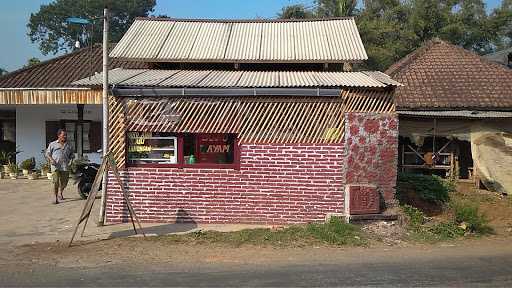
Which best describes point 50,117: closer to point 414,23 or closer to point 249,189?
point 249,189

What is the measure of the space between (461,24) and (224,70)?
26977mm

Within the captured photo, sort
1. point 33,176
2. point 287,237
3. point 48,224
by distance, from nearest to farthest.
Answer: point 287,237 < point 48,224 < point 33,176

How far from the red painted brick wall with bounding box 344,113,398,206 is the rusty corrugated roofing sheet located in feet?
23.0

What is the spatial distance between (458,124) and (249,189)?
8802mm

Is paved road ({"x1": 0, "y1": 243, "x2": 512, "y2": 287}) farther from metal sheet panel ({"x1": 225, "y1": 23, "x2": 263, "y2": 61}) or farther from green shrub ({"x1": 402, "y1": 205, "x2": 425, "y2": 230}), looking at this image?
metal sheet panel ({"x1": 225, "y1": 23, "x2": 263, "y2": 61})

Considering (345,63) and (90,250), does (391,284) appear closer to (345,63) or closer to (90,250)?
(90,250)

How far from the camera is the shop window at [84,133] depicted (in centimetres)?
1894

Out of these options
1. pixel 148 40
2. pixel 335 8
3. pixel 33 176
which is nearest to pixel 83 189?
pixel 148 40

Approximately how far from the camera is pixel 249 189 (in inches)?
415

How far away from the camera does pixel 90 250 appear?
8562 millimetres

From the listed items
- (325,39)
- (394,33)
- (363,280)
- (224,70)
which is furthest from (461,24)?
(363,280)

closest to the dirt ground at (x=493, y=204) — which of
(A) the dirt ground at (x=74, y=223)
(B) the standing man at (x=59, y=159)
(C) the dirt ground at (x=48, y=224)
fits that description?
(A) the dirt ground at (x=74, y=223)

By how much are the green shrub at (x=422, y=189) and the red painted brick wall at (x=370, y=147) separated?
2050mm

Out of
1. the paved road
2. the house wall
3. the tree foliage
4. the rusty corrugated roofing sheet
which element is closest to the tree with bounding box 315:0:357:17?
the tree foliage
